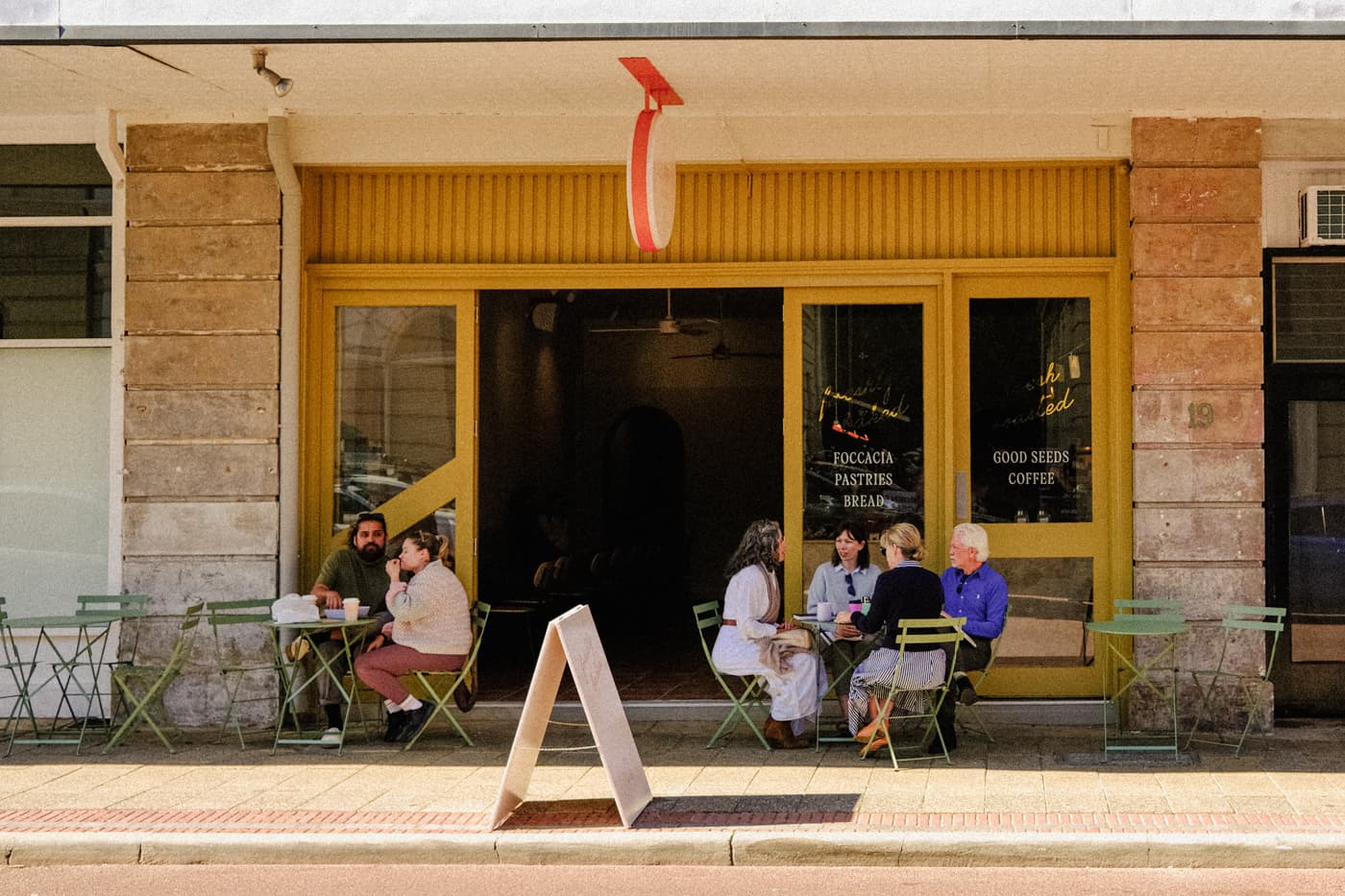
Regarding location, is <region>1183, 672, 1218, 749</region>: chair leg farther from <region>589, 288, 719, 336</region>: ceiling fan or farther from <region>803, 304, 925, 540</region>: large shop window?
<region>589, 288, 719, 336</region>: ceiling fan

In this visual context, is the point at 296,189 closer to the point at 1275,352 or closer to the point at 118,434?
the point at 118,434

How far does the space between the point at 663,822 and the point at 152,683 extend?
417cm

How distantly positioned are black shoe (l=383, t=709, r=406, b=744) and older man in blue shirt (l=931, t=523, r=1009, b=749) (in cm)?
304

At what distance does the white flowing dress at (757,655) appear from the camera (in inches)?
342

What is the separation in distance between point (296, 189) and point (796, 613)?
414 centimetres

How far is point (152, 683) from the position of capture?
9656 millimetres

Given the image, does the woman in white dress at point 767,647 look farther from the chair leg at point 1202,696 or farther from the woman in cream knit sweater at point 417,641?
the chair leg at point 1202,696

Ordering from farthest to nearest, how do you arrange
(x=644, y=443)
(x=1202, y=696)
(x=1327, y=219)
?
(x=644, y=443), (x=1327, y=219), (x=1202, y=696)

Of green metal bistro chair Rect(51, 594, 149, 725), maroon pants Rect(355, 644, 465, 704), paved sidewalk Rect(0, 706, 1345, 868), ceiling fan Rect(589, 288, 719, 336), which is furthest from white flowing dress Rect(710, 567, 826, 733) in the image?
ceiling fan Rect(589, 288, 719, 336)

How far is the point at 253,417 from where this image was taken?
32.0 ft

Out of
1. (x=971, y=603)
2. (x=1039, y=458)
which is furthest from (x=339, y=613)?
(x=1039, y=458)

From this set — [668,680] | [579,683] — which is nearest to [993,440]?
[668,680]

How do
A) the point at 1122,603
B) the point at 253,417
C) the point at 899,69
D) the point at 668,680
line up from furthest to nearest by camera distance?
the point at 668,680, the point at 253,417, the point at 1122,603, the point at 899,69

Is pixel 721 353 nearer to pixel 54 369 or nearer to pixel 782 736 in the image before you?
pixel 54 369
